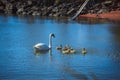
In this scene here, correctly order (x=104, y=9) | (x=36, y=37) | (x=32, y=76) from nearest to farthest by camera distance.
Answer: (x=32, y=76) < (x=36, y=37) < (x=104, y=9)

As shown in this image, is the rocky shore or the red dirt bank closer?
the red dirt bank

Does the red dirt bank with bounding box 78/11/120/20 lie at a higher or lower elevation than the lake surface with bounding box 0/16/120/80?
lower

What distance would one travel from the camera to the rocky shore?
66.9 meters

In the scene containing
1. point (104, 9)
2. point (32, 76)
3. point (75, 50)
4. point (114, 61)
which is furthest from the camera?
point (104, 9)

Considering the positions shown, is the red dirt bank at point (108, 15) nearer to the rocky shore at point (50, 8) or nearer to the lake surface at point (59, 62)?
the rocky shore at point (50, 8)

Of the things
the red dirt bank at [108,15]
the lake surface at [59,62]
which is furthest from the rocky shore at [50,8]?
the lake surface at [59,62]

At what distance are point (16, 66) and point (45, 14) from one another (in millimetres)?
47551

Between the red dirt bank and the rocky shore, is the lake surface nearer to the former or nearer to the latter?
the red dirt bank

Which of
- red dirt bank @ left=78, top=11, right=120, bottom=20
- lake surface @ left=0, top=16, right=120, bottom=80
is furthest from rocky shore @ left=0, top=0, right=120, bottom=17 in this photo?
lake surface @ left=0, top=16, right=120, bottom=80

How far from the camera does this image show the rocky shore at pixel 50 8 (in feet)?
219

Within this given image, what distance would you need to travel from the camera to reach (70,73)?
18.6 meters

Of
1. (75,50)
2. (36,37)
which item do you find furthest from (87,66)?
(36,37)

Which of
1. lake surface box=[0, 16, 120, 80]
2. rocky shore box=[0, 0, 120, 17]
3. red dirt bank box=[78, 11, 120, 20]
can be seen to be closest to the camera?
lake surface box=[0, 16, 120, 80]

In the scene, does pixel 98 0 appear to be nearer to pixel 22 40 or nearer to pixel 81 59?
pixel 22 40
